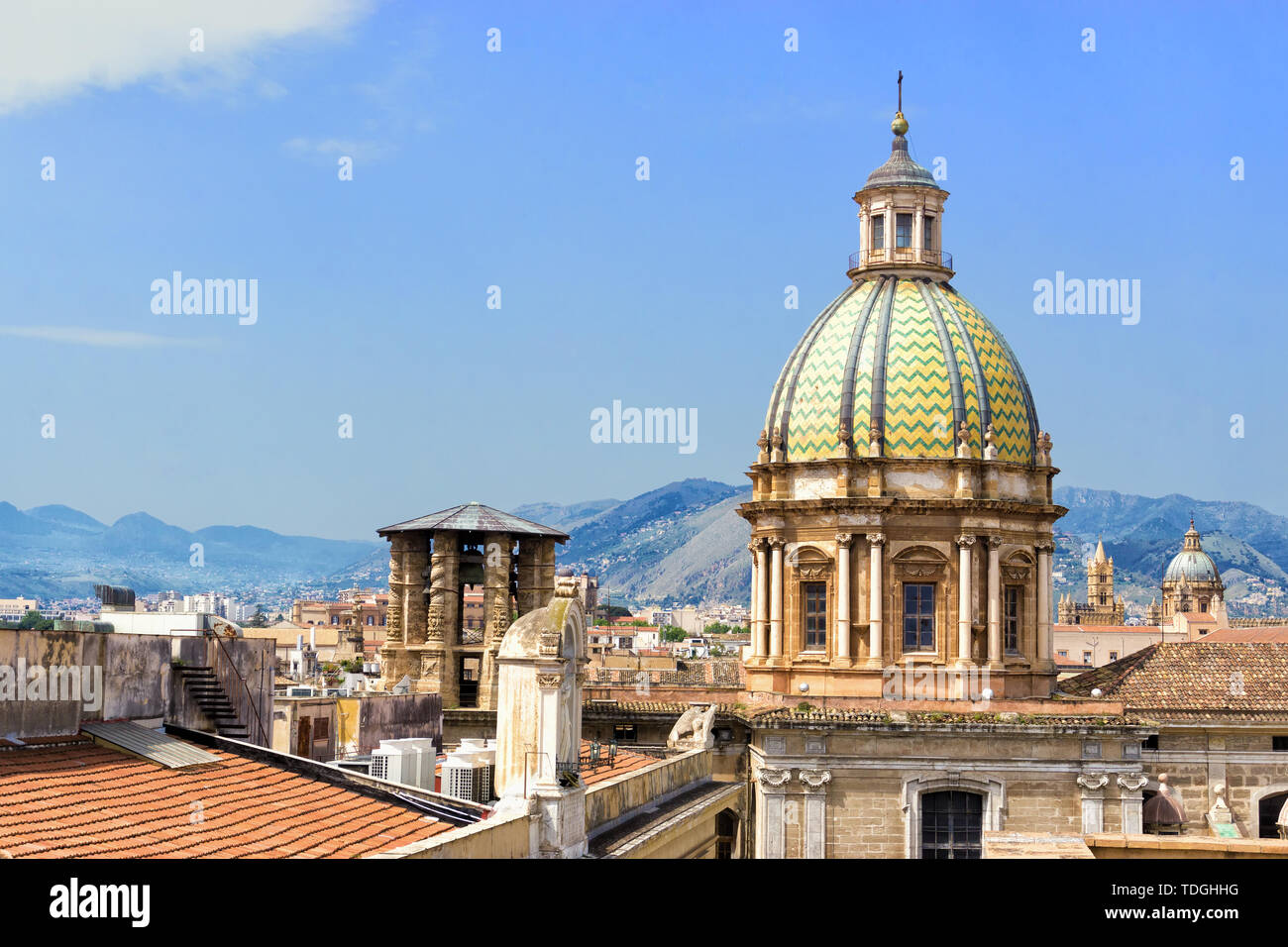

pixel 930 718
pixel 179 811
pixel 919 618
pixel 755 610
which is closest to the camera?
pixel 179 811

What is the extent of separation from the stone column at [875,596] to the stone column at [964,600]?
2.32 m

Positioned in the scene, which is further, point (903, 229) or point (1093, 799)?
point (903, 229)

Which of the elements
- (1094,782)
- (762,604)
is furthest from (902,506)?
(1094,782)

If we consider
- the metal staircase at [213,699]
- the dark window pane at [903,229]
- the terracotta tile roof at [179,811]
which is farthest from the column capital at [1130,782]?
the terracotta tile roof at [179,811]

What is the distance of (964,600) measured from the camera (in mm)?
48000

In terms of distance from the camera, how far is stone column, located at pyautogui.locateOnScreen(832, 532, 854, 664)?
48.2 m

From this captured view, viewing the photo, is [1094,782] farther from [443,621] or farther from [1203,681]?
[443,621]

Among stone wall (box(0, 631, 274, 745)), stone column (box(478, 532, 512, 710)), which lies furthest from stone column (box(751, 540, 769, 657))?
stone wall (box(0, 631, 274, 745))

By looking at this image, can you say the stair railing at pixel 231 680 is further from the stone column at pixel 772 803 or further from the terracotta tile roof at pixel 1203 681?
the terracotta tile roof at pixel 1203 681

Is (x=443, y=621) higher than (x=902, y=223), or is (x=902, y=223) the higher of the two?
(x=902, y=223)

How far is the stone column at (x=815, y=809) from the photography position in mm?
44719

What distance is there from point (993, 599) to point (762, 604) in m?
7.08

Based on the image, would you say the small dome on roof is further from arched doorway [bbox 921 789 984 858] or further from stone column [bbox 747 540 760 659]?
arched doorway [bbox 921 789 984 858]
